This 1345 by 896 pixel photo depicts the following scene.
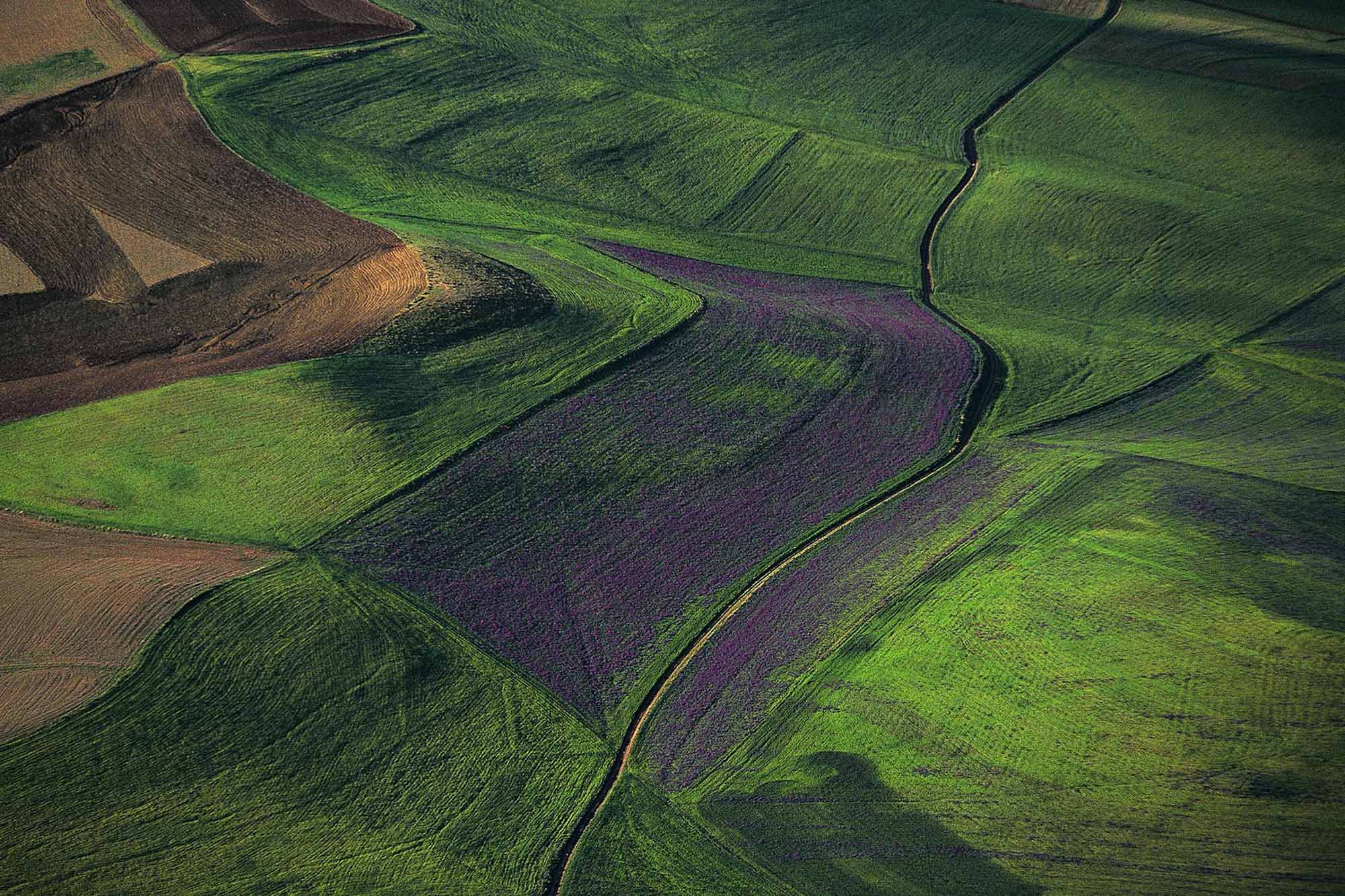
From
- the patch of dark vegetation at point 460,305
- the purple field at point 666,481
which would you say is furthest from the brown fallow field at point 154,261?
the purple field at point 666,481

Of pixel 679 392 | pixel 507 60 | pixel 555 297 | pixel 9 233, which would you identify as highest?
pixel 507 60

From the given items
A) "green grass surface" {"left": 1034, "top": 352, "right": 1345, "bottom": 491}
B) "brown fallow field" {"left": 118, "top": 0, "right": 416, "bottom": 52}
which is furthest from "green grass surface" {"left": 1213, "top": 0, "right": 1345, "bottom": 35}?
"brown fallow field" {"left": 118, "top": 0, "right": 416, "bottom": 52}

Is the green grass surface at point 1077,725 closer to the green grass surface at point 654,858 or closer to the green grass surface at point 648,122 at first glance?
the green grass surface at point 654,858

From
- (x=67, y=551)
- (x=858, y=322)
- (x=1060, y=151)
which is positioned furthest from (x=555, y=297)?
(x=1060, y=151)

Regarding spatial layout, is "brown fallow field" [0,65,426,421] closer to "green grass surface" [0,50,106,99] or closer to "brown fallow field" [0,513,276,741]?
"green grass surface" [0,50,106,99]

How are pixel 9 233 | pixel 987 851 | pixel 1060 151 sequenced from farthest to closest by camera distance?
1. pixel 1060 151
2. pixel 9 233
3. pixel 987 851

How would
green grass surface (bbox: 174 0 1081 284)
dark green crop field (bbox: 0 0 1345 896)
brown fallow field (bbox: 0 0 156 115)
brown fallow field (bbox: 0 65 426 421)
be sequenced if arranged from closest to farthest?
dark green crop field (bbox: 0 0 1345 896), brown fallow field (bbox: 0 65 426 421), green grass surface (bbox: 174 0 1081 284), brown fallow field (bbox: 0 0 156 115)

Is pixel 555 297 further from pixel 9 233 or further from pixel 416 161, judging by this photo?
pixel 9 233
